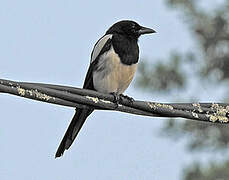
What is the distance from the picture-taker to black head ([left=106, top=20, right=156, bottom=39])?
627 cm

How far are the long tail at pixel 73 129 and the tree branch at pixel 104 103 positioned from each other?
142 cm

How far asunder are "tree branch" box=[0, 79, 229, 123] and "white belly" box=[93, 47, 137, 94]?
6.09ft

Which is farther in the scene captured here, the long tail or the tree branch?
the long tail

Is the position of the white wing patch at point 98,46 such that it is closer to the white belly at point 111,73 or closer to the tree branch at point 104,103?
the white belly at point 111,73

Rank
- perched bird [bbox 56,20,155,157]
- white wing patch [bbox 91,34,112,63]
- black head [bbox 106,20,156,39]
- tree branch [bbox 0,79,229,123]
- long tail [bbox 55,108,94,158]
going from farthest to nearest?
black head [bbox 106,20,156,39] → white wing patch [bbox 91,34,112,63] → perched bird [bbox 56,20,155,157] → long tail [bbox 55,108,94,158] → tree branch [bbox 0,79,229,123]

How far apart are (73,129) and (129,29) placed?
1336 mm

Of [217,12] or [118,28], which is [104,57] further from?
[217,12]

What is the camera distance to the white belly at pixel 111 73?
575 centimetres

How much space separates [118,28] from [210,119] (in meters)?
2.63

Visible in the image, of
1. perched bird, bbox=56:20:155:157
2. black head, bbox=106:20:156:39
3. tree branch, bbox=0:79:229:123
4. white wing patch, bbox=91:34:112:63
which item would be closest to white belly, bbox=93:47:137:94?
perched bird, bbox=56:20:155:157

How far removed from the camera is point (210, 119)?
385 cm

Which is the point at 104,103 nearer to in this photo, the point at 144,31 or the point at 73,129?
the point at 73,129

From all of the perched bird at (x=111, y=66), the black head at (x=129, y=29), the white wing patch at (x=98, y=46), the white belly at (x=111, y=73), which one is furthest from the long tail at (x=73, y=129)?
the black head at (x=129, y=29)

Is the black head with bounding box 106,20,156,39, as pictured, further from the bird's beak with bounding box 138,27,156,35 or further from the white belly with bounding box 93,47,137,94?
the white belly with bounding box 93,47,137,94
